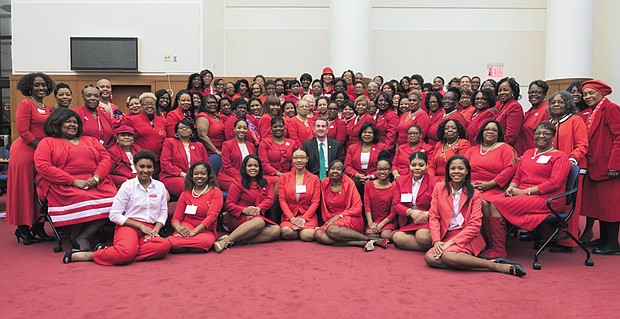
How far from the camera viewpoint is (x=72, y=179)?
458cm

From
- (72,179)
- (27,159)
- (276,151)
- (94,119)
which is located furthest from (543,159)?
(27,159)

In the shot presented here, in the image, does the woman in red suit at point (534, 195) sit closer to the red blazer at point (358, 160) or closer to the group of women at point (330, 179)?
the group of women at point (330, 179)

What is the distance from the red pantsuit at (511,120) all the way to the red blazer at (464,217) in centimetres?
130

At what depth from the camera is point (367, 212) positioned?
204 inches

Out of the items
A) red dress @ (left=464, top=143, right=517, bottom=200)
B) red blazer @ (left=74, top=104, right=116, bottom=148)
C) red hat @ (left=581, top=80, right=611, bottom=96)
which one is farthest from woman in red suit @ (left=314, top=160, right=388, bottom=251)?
red hat @ (left=581, top=80, right=611, bottom=96)

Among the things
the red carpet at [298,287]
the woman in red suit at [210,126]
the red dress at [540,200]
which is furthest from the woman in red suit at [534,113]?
the woman in red suit at [210,126]

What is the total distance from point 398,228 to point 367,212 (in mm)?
377

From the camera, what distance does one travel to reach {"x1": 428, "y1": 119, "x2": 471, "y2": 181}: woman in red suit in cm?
512

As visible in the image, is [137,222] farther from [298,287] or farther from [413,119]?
[413,119]

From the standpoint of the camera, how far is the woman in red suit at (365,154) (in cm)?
569

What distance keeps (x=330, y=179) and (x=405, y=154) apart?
991mm

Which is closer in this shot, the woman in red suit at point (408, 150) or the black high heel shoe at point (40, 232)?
the black high heel shoe at point (40, 232)

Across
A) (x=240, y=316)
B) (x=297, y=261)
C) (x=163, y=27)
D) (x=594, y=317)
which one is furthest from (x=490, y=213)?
(x=163, y=27)

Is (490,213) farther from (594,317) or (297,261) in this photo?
(297,261)
